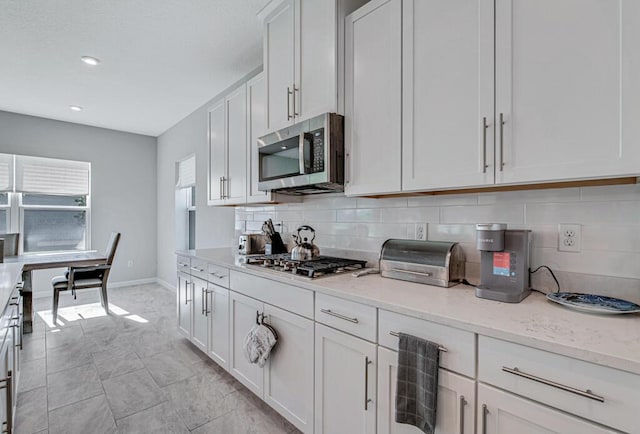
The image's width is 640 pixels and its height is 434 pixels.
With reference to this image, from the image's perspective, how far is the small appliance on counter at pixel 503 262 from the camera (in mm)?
1270

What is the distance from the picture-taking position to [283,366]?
1.83 meters

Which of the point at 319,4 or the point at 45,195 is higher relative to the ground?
the point at 319,4

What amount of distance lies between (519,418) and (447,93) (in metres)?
1.26

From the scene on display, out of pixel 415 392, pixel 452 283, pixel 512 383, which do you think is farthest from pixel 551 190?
pixel 415 392

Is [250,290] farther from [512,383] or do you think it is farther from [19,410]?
[19,410]

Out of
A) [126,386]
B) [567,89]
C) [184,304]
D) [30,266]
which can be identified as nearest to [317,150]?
[567,89]

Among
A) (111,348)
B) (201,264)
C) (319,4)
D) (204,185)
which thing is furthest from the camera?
(204,185)

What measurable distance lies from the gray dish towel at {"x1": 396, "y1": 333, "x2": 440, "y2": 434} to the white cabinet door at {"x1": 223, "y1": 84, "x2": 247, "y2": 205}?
2010mm

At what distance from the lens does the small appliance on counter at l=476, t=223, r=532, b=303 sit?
1.27 m

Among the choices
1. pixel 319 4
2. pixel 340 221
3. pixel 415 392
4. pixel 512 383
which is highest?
pixel 319 4

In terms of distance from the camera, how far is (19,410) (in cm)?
202

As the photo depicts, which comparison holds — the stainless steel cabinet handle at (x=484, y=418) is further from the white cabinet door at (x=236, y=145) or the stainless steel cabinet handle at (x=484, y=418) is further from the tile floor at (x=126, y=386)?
the white cabinet door at (x=236, y=145)

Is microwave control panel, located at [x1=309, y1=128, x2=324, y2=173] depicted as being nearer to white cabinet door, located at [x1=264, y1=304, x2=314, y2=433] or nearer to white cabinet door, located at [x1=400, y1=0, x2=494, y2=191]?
white cabinet door, located at [x1=400, y1=0, x2=494, y2=191]

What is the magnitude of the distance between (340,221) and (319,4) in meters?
1.42
